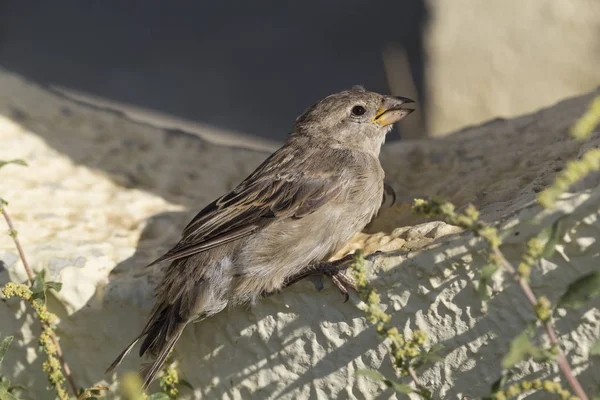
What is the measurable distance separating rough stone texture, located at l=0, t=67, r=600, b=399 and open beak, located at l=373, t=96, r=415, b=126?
47 centimetres

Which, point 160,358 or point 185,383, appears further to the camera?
point 185,383

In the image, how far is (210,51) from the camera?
10125 millimetres

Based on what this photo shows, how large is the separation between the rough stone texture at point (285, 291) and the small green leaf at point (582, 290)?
37 centimetres

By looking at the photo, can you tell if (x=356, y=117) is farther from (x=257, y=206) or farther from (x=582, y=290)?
(x=582, y=290)

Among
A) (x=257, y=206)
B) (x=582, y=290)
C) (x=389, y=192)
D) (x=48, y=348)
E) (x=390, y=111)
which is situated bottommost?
(x=582, y=290)

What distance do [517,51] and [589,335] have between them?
5267 mm

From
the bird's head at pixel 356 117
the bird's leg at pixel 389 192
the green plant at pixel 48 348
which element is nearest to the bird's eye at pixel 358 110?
the bird's head at pixel 356 117

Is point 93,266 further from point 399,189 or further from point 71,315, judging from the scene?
point 399,189

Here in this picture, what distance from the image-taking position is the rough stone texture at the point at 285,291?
3.24 m

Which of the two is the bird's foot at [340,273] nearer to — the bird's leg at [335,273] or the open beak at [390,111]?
the bird's leg at [335,273]

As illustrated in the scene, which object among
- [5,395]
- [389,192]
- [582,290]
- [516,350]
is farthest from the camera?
[389,192]

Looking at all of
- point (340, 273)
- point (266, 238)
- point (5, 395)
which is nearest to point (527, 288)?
point (340, 273)

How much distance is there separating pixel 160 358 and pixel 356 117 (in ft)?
6.37

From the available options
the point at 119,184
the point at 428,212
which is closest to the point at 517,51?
the point at 119,184
